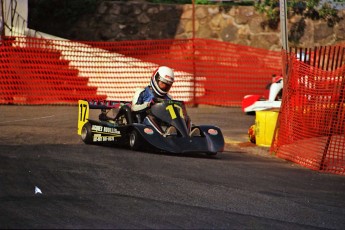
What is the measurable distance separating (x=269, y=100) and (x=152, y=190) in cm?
1069

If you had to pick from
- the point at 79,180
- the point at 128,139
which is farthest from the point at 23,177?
the point at 128,139

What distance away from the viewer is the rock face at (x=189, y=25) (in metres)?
25.5

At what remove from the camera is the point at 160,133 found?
13.2 m

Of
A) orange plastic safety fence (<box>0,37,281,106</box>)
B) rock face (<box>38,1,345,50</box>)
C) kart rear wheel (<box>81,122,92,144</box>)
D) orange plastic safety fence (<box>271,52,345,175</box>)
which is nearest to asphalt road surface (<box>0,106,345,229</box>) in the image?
kart rear wheel (<box>81,122,92,144</box>)

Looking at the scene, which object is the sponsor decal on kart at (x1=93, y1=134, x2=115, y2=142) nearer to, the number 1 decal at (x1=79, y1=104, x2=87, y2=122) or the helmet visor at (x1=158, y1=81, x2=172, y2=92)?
→ the number 1 decal at (x1=79, y1=104, x2=87, y2=122)

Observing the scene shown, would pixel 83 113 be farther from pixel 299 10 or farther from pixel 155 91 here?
pixel 299 10

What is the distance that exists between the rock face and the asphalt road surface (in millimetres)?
11427

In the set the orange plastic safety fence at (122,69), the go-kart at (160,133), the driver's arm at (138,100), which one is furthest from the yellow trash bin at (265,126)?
the orange plastic safety fence at (122,69)

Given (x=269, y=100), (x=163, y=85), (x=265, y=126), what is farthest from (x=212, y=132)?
(x=269, y=100)

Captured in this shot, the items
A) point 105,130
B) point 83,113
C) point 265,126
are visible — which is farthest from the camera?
point 265,126

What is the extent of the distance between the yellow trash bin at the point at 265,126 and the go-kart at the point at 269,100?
399 cm

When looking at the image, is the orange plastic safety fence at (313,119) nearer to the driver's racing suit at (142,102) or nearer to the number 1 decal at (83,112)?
the driver's racing suit at (142,102)

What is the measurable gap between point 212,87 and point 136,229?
50.6 ft

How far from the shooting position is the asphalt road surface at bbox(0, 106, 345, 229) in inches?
316
